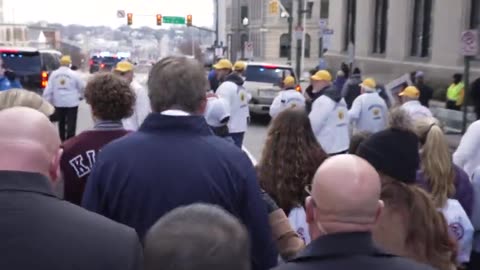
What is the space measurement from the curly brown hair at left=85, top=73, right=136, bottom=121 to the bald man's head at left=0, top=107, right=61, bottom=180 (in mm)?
2077

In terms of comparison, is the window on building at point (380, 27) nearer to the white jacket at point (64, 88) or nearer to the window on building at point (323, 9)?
the white jacket at point (64, 88)

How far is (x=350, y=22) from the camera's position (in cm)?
4297

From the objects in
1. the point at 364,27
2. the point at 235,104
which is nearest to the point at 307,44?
the point at 364,27

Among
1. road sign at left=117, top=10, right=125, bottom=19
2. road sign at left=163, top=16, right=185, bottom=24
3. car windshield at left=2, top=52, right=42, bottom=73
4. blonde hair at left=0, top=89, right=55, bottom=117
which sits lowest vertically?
car windshield at left=2, top=52, right=42, bottom=73

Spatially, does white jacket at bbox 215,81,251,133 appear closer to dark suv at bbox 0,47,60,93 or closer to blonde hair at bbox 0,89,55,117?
blonde hair at bbox 0,89,55,117

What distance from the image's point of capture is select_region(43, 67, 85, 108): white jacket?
14250 mm

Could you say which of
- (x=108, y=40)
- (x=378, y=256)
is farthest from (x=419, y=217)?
(x=108, y=40)

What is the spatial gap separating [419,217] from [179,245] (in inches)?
68.6

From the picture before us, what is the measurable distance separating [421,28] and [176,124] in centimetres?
3164

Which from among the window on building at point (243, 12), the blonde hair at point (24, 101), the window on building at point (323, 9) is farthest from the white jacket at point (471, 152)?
the window on building at point (243, 12)

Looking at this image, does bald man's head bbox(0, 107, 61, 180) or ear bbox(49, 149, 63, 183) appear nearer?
bald man's head bbox(0, 107, 61, 180)

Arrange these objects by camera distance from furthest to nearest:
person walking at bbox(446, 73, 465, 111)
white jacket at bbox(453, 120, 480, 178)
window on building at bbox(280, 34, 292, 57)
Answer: window on building at bbox(280, 34, 292, 57) → person walking at bbox(446, 73, 465, 111) → white jacket at bbox(453, 120, 480, 178)

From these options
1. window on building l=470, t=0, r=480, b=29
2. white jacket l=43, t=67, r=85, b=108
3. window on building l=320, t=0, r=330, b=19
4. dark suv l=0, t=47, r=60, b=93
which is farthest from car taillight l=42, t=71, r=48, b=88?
window on building l=320, t=0, r=330, b=19

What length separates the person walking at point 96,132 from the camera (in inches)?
182
